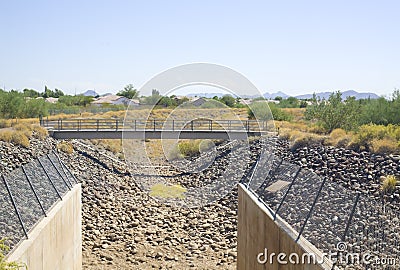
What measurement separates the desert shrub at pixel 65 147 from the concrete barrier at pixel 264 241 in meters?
22.0

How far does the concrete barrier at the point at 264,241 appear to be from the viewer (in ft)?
24.1

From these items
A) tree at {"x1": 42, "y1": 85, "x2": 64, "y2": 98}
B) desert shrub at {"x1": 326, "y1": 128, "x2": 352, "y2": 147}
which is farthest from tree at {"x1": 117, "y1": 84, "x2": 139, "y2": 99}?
desert shrub at {"x1": 326, "y1": 128, "x2": 352, "y2": 147}

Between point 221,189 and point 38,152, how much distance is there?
37.3ft

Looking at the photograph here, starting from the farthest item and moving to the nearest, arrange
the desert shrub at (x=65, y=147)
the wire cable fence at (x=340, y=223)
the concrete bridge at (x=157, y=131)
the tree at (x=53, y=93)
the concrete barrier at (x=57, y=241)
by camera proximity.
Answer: the tree at (x=53, y=93) → the concrete bridge at (x=157, y=131) → the desert shrub at (x=65, y=147) → the concrete barrier at (x=57, y=241) → the wire cable fence at (x=340, y=223)

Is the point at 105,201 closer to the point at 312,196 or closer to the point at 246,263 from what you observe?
the point at 246,263

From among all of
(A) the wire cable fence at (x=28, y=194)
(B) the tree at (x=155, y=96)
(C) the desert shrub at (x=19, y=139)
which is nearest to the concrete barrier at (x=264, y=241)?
(A) the wire cable fence at (x=28, y=194)

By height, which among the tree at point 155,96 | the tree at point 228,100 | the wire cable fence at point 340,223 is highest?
the tree at point 228,100

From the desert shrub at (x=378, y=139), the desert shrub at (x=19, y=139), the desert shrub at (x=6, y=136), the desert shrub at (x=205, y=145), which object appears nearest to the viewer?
the desert shrub at (x=378, y=139)

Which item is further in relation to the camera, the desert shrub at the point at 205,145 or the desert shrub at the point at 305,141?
the desert shrub at the point at 205,145

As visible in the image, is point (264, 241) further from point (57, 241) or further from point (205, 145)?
point (205, 145)

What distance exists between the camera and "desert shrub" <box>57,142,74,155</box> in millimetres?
33344

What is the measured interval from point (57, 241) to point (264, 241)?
13.7 feet

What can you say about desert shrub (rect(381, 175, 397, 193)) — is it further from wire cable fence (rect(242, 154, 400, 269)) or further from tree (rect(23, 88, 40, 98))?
tree (rect(23, 88, 40, 98))

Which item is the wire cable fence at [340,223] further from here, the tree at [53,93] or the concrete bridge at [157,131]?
the tree at [53,93]
